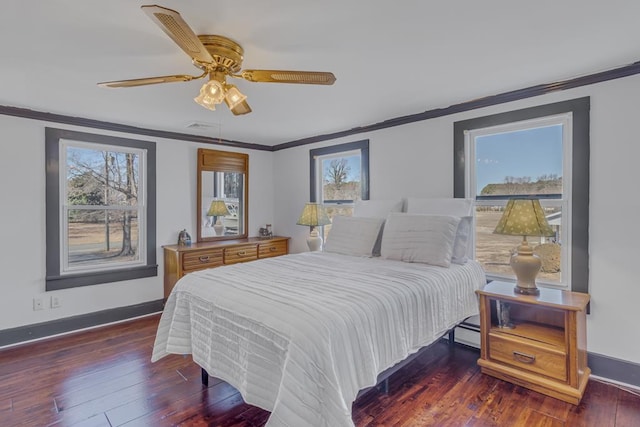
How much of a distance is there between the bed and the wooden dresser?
148 centimetres

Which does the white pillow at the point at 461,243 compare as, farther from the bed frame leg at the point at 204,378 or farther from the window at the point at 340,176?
the bed frame leg at the point at 204,378

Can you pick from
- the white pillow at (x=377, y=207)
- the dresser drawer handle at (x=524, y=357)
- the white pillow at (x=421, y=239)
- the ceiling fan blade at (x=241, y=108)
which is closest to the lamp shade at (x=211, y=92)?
the ceiling fan blade at (x=241, y=108)

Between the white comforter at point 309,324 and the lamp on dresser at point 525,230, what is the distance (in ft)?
1.17

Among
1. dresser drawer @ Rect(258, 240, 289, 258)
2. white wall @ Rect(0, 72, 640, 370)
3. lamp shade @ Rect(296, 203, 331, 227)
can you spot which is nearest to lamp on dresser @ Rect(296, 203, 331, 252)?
lamp shade @ Rect(296, 203, 331, 227)

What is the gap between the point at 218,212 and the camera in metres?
4.57

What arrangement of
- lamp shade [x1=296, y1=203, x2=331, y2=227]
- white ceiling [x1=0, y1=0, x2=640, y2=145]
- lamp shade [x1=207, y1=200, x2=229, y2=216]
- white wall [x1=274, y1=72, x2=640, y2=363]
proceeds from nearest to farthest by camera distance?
white ceiling [x1=0, y1=0, x2=640, y2=145] → white wall [x1=274, y1=72, x2=640, y2=363] → lamp shade [x1=296, y1=203, x2=331, y2=227] → lamp shade [x1=207, y1=200, x2=229, y2=216]

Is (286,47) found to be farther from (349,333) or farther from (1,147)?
(1,147)

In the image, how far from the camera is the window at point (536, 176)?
247 centimetres

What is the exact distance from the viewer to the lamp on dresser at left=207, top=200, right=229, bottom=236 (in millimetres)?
4512

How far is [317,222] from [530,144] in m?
2.28

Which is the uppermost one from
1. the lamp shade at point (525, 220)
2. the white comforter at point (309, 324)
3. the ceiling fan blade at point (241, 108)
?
the ceiling fan blade at point (241, 108)

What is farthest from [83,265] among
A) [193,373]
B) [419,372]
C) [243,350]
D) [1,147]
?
[419,372]

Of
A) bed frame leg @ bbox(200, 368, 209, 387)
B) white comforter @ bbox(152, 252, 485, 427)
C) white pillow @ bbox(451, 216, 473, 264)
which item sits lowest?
bed frame leg @ bbox(200, 368, 209, 387)

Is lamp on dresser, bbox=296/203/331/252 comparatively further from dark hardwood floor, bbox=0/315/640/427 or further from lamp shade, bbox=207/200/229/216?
dark hardwood floor, bbox=0/315/640/427
